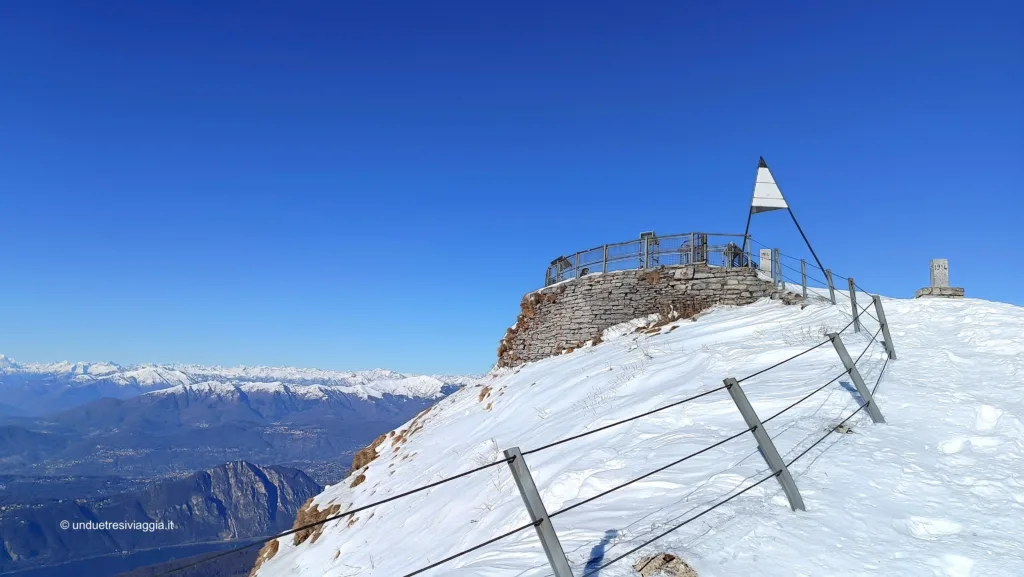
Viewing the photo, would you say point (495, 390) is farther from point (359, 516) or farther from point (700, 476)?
point (700, 476)

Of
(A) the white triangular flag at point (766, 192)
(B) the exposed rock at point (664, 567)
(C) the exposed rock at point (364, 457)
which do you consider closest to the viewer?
(B) the exposed rock at point (664, 567)

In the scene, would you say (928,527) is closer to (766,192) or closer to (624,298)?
(766,192)

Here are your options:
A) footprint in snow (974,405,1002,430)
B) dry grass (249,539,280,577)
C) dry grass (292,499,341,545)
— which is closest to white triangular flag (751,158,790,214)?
footprint in snow (974,405,1002,430)

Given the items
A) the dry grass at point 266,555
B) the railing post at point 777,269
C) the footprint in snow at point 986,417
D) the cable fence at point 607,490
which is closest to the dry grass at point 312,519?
the dry grass at point 266,555

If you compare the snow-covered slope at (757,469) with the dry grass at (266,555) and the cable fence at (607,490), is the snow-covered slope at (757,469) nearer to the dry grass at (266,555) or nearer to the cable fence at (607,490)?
the cable fence at (607,490)

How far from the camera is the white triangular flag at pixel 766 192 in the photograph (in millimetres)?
20016

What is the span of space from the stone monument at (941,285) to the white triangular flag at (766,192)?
515 cm

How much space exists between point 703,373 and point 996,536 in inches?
263

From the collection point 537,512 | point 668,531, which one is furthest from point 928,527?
point 537,512

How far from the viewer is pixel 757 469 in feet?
20.0

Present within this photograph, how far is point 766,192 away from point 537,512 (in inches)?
765

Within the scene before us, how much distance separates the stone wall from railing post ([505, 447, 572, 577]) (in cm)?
1763

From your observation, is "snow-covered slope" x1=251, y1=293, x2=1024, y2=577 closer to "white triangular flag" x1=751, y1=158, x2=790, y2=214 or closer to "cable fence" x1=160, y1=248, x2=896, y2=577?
"cable fence" x1=160, y1=248, x2=896, y2=577

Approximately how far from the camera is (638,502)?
5988 millimetres
